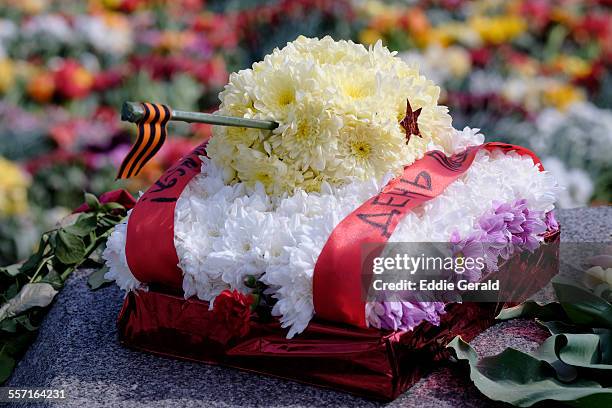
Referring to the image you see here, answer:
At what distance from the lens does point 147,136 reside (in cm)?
187

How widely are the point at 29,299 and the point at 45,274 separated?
0.16 m

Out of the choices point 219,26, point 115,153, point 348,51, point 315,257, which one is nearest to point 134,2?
point 219,26

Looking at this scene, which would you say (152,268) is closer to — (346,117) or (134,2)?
(346,117)

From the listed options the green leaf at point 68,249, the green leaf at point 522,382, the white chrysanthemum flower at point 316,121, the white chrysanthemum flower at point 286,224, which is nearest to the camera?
the green leaf at point 522,382

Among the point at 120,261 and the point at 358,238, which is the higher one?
the point at 358,238

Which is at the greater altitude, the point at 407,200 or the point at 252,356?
the point at 407,200

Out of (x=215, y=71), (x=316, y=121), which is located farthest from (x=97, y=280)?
(x=215, y=71)

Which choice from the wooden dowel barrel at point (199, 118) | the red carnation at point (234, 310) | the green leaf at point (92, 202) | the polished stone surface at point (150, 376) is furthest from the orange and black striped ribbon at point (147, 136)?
the green leaf at point (92, 202)

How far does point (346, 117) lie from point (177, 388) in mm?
717

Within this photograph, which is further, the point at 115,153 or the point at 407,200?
the point at 115,153

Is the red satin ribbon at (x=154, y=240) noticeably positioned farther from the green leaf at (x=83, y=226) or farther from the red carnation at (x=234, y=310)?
the green leaf at (x=83, y=226)

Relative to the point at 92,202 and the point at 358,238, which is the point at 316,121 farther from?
the point at 92,202

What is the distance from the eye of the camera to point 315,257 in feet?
6.09

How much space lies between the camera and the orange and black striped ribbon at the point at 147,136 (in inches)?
72.7
